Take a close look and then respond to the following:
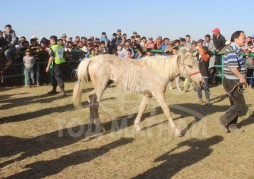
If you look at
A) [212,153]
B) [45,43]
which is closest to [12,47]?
[45,43]

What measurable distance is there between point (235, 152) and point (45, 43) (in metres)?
11.2

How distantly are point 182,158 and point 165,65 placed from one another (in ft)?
7.45

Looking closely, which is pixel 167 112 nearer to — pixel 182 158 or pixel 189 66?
pixel 189 66

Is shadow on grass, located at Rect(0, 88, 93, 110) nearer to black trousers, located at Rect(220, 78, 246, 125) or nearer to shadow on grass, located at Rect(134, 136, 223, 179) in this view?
shadow on grass, located at Rect(134, 136, 223, 179)

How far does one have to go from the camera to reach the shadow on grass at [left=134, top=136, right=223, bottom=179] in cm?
462

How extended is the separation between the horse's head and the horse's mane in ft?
0.41

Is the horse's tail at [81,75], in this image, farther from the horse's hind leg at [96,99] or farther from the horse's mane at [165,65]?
the horse's mane at [165,65]

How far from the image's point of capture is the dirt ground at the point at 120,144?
15.5ft

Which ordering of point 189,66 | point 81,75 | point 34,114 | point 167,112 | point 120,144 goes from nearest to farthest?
point 120,144, point 167,112, point 189,66, point 81,75, point 34,114

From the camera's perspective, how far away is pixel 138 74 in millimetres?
6781

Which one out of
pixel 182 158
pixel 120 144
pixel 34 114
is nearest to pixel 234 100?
pixel 182 158

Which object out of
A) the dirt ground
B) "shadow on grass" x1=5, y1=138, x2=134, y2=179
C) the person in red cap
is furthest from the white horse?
the person in red cap

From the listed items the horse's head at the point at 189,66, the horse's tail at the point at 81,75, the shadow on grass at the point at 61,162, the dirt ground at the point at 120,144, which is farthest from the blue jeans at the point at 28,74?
the shadow on grass at the point at 61,162

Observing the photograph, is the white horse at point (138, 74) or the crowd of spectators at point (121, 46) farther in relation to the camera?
the crowd of spectators at point (121, 46)
